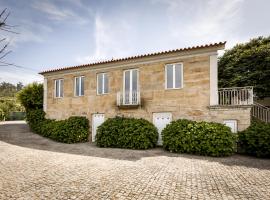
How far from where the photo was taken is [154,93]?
14.6 m

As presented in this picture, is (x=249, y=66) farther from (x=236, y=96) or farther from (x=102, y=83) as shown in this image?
(x=102, y=83)

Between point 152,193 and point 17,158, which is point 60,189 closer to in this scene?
point 152,193

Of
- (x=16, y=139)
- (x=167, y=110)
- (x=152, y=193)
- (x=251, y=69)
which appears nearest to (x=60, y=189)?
(x=152, y=193)

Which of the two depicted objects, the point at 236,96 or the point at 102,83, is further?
the point at 102,83

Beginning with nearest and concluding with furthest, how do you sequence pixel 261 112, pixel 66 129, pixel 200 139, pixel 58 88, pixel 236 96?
pixel 200 139 < pixel 236 96 < pixel 261 112 < pixel 66 129 < pixel 58 88

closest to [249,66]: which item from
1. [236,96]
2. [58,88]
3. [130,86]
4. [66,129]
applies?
[236,96]

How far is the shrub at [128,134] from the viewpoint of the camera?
12.8 metres

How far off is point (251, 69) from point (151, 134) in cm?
1427

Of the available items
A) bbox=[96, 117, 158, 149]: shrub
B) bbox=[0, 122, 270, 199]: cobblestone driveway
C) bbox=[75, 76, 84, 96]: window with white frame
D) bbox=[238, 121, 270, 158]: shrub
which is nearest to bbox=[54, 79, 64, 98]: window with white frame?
bbox=[75, 76, 84, 96]: window with white frame

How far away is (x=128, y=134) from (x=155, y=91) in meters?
3.38

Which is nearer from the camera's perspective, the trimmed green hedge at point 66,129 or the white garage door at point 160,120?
the white garage door at point 160,120

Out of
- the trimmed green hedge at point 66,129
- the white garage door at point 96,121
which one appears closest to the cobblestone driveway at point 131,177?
the trimmed green hedge at point 66,129

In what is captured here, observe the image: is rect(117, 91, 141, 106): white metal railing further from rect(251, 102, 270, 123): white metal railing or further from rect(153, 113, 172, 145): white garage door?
rect(251, 102, 270, 123): white metal railing

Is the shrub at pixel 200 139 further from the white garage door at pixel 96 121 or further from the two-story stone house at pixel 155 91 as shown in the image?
the white garage door at pixel 96 121
